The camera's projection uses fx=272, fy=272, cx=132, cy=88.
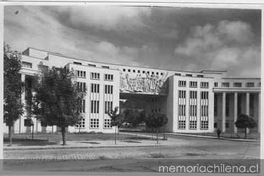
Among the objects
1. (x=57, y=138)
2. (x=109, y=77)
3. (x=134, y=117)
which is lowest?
(x=57, y=138)

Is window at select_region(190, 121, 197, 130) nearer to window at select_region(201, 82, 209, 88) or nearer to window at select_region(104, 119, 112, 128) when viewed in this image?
window at select_region(201, 82, 209, 88)

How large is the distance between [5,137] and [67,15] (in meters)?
5.41

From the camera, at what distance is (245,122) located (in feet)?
38.6

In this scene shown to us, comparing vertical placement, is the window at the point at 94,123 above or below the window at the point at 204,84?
below

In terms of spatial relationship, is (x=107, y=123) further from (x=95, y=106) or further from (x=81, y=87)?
(x=81, y=87)

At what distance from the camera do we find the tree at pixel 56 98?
1234 cm

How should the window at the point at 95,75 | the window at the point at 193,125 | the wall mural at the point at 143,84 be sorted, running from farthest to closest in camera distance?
the window at the point at 95,75 < the window at the point at 193,125 < the wall mural at the point at 143,84

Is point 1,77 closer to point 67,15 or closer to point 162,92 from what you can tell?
point 67,15

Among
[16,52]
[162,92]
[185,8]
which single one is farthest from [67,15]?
[162,92]

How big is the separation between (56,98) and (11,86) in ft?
6.45

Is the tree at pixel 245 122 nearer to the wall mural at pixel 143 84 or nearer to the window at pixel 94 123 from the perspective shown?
the wall mural at pixel 143 84

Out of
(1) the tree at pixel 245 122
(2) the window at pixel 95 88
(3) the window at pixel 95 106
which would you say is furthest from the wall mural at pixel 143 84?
(1) the tree at pixel 245 122

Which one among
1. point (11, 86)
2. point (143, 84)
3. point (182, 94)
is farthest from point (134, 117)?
point (11, 86)

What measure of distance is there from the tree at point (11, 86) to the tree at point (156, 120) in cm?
621
